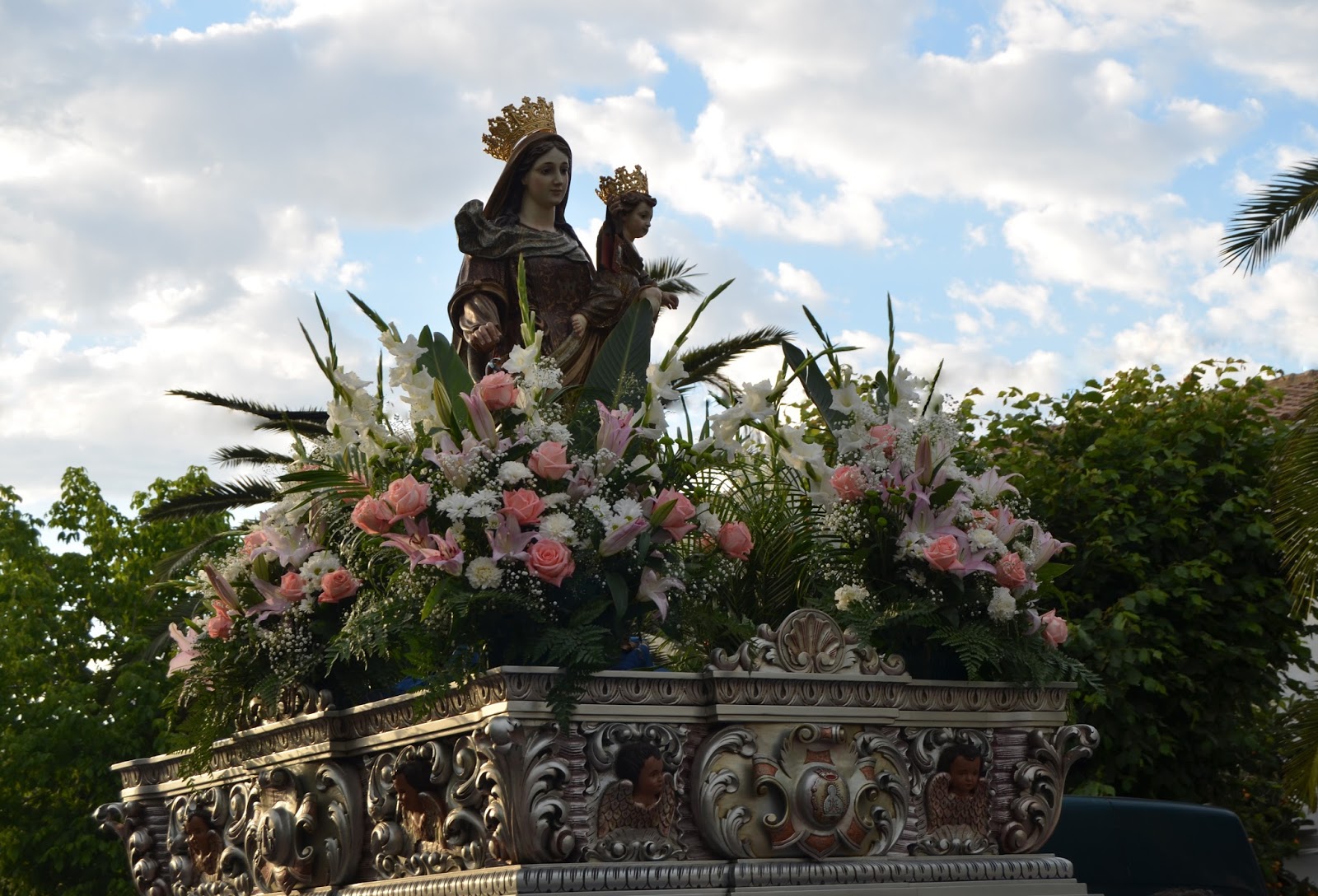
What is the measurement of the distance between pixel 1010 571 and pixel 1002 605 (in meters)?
0.13

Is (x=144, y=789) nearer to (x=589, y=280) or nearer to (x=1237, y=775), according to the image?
(x=589, y=280)

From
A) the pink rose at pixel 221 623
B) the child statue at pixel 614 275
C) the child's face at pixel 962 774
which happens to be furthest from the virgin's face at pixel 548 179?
the child's face at pixel 962 774

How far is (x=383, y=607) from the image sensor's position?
205 inches

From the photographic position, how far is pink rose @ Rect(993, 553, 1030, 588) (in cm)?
581

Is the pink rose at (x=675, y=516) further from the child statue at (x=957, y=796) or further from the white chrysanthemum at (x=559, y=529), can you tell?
the child statue at (x=957, y=796)

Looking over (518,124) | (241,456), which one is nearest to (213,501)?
(241,456)

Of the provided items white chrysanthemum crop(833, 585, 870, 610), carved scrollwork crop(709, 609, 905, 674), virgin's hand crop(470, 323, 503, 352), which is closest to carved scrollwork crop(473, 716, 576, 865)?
carved scrollwork crop(709, 609, 905, 674)

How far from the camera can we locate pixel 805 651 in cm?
528

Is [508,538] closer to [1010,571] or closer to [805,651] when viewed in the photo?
[805,651]

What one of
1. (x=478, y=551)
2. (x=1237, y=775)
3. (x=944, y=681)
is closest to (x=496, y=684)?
(x=478, y=551)

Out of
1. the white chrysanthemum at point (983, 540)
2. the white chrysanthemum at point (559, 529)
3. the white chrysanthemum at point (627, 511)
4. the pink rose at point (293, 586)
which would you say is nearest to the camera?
the white chrysanthemum at point (559, 529)

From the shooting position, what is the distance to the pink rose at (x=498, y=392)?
5219 mm

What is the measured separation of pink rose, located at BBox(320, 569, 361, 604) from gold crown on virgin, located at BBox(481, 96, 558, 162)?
8.00ft

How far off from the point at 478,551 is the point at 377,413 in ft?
2.64
